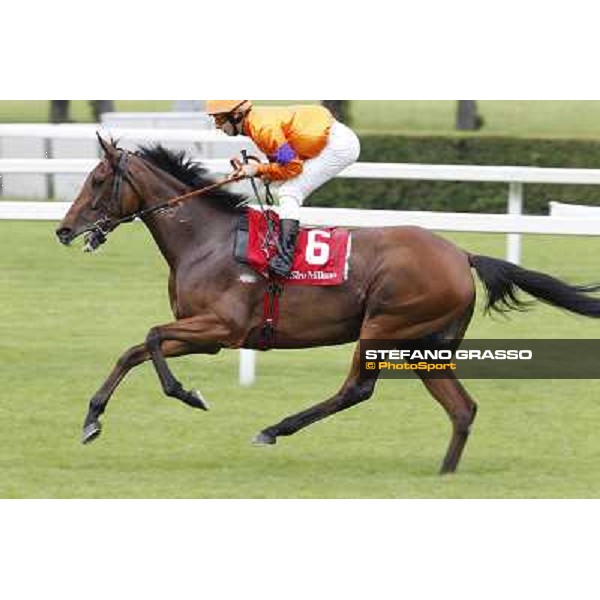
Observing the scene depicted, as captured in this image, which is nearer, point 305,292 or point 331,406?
point 331,406

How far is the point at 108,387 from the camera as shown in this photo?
24.9 feet

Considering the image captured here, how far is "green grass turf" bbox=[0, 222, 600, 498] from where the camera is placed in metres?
7.36

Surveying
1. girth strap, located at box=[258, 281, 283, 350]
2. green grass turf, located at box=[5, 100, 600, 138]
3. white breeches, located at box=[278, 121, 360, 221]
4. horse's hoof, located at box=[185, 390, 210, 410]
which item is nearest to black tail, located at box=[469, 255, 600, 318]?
white breeches, located at box=[278, 121, 360, 221]

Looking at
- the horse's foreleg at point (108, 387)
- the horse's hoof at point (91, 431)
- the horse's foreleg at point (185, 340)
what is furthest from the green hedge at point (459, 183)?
the horse's hoof at point (91, 431)

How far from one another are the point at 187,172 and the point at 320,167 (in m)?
0.73

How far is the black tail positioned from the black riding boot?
849mm

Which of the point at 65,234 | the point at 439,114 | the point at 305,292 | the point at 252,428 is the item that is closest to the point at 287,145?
the point at 305,292

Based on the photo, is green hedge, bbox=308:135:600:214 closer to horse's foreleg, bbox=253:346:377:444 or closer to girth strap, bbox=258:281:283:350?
girth strap, bbox=258:281:283:350

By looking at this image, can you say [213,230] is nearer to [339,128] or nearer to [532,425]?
[339,128]

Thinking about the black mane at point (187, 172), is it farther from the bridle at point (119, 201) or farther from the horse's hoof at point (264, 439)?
the horse's hoof at point (264, 439)

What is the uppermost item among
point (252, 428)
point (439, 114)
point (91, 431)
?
point (91, 431)

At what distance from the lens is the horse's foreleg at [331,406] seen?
776 cm

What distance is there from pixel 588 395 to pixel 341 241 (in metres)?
2.35

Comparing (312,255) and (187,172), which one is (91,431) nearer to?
(312,255)
